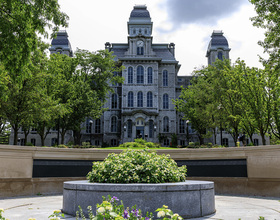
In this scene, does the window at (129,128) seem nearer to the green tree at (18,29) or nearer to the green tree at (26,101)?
the green tree at (26,101)

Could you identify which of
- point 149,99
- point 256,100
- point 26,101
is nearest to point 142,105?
point 149,99

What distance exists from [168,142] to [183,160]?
118 feet

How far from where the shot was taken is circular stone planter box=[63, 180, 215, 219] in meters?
6.14

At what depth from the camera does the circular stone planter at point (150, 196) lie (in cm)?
614

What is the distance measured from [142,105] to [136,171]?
4195 centimetres

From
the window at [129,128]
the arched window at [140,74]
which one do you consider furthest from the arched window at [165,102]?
the window at [129,128]

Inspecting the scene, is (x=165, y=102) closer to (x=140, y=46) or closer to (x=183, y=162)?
(x=140, y=46)

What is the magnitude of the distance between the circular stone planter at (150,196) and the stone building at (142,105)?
→ 3970 cm

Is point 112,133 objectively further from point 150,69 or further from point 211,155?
point 211,155

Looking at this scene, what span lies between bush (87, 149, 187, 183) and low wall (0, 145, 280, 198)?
5.32 m

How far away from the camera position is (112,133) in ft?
164

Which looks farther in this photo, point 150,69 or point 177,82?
point 177,82

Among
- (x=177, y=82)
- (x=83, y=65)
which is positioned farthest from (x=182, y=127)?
(x=83, y=65)

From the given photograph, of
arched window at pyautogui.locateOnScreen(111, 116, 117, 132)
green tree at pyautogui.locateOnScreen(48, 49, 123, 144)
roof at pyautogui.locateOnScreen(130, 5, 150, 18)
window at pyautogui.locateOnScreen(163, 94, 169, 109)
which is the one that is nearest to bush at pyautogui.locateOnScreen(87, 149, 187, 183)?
green tree at pyautogui.locateOnScreen(48, 49, 123, 144)
